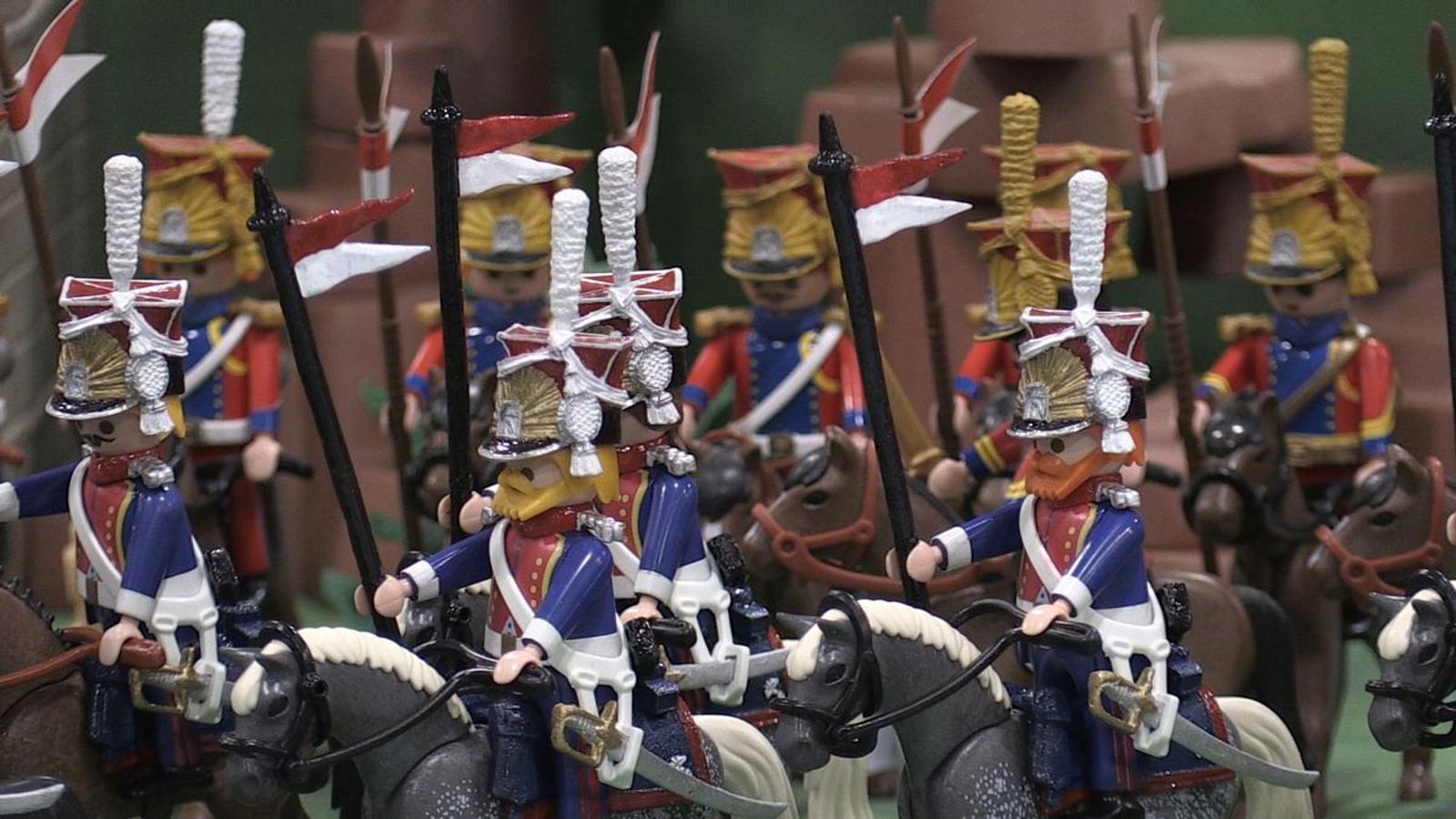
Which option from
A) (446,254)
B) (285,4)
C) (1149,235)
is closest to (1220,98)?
(1149,235)

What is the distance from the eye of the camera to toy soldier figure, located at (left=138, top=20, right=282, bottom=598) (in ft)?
21.0

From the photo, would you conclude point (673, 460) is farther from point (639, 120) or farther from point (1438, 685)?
point (1438, 685)

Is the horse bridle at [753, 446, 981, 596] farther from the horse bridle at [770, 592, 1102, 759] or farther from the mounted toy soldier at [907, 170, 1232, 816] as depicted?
the horse bridle at [770, 592, 1102, 759]

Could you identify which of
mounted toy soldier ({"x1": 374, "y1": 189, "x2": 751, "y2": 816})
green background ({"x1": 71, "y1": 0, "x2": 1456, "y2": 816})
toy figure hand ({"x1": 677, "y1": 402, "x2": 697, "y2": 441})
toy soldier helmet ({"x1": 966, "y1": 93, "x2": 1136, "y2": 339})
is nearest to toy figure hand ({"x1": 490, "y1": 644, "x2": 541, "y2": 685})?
mounted toy soldier ({"x1": 374, "y1": 189, "x2": 751, "y2": 816})

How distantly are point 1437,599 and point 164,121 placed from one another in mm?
4858

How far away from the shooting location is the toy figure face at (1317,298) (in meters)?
6.19

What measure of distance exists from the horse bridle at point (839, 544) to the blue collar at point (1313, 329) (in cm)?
127

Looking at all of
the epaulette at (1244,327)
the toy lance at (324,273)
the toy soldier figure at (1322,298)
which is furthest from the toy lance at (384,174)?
the epaulette at (1244,327)

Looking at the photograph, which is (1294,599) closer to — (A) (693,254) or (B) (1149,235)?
(B) (1149,235)

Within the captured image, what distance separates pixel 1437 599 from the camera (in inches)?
177

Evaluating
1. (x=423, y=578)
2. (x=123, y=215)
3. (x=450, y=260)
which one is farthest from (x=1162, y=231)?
(x=123, y=215)

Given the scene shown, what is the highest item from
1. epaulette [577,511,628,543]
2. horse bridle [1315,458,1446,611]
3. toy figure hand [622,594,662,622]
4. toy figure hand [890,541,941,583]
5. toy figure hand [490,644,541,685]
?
epaulette [577,511,628,543]

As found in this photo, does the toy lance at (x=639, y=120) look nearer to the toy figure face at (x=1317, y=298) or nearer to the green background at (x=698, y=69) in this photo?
the toy figure face at (x=1317, y=298)

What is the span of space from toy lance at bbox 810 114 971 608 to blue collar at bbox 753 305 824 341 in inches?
63.3
